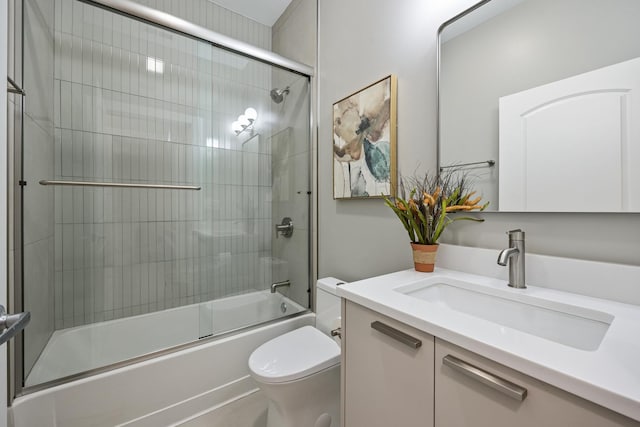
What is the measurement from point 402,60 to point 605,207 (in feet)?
3.29

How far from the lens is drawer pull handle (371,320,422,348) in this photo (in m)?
0.65

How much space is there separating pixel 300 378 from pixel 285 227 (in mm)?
1089

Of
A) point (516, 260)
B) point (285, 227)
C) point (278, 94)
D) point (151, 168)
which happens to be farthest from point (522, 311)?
point (151, 168)

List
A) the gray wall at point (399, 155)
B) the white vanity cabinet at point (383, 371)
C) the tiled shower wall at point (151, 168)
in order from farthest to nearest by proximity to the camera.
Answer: the tiled shower wall at point (151, 168) → the gray wall at point (399, 155) → the white vanity cabinet at point (383, 371)

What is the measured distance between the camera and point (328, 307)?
4.90 ft

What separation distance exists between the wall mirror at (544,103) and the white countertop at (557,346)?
0.29m

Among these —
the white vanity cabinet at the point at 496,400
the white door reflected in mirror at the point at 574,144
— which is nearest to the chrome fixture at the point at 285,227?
the white door reflected in mirror at the point at 574,144

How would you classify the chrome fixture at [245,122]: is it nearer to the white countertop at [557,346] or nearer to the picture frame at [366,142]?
the picture frame at [366,142]

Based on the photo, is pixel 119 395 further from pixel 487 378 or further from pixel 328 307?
pixel 487 378

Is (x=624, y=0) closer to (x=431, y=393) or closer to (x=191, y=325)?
(x=431, y=393)

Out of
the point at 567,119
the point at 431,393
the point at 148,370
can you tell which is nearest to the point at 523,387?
the point at 431,393

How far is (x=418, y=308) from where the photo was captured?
Answer: 2.27 feet

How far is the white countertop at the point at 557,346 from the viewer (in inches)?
15.4

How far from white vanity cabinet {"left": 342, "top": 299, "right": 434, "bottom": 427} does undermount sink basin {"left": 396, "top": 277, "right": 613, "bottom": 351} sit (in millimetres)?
178
